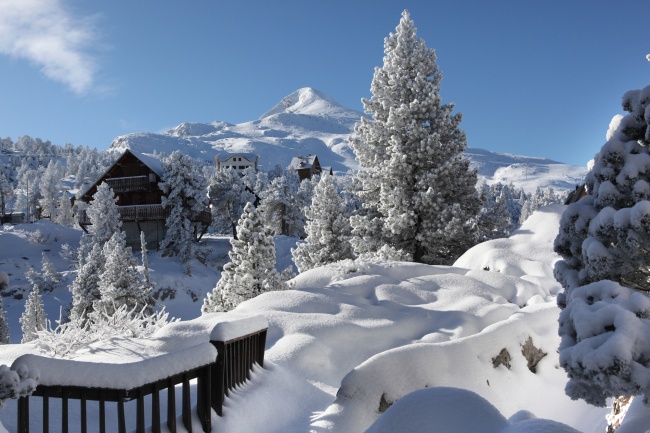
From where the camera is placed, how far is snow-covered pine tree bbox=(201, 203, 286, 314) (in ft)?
54.6

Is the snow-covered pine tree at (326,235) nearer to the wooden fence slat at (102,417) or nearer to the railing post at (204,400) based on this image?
the railing post at (204,400)

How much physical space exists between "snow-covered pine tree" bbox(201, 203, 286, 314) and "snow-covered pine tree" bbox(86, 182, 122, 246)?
97.8 ft

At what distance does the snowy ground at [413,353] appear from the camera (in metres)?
4.52

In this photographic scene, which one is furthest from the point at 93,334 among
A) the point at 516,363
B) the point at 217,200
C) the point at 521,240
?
the point at 217,200

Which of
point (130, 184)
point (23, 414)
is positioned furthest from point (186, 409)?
point (130, 184)

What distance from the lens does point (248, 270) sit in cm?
1691

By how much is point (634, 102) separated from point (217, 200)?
5216 cm

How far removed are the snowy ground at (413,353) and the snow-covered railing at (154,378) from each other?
15.1 inches

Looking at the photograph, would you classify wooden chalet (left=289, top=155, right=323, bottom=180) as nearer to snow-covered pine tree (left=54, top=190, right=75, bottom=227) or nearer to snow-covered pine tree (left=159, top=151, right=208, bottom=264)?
snow-covered pine tree (left=54, top=190, right=75, bottom=227)

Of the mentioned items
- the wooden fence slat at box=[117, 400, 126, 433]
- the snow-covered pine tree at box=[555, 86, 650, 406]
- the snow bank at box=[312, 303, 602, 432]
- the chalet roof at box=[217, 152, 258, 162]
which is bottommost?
the snow bank at box=[312, 303, 602, 432]

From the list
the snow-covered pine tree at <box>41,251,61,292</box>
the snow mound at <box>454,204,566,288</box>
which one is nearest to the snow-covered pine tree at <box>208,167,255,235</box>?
the snow-covered pine tree at <box>41,251,61,292</box>

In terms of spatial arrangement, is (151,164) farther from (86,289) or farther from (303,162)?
(303,162)

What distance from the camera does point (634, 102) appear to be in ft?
17.3

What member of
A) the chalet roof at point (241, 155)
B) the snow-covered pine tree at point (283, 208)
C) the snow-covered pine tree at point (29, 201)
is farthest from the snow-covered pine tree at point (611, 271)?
the snow-covered pine tree at point (29, 201)
